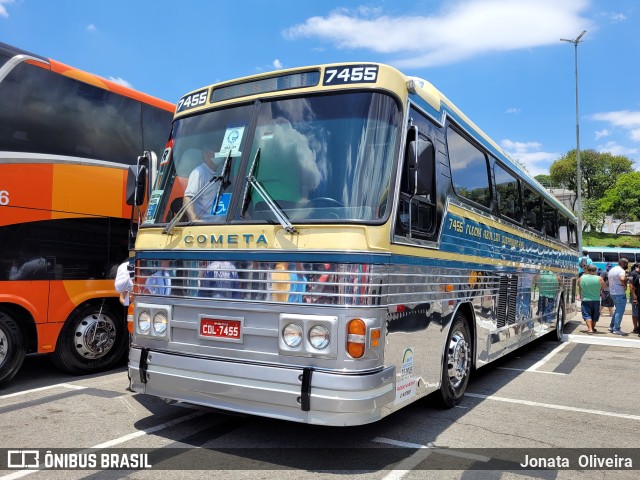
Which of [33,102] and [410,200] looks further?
[33,102]

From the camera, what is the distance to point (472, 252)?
246 inches

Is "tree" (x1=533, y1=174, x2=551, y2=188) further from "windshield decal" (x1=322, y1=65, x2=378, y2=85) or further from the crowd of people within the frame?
"windshield decal" (x1=322, y1=65, x2=378, y2=85)

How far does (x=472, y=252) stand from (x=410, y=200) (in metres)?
2.04

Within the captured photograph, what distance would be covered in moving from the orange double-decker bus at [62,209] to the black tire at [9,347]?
1 centimetres

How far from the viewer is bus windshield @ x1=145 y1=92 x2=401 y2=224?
13.7 feet

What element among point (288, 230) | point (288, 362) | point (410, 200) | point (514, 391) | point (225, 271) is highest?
point (410, 200)

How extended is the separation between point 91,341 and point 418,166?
5239 mm

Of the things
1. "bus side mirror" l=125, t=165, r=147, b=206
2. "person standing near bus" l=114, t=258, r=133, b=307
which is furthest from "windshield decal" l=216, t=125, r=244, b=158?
"person standing near bus" l=114, t=258, r=133, b=307

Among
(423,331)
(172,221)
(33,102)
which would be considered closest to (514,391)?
(423,331)

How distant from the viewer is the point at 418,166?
14.2 ft

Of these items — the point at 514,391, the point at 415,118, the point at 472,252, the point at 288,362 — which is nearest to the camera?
the point at 288,362

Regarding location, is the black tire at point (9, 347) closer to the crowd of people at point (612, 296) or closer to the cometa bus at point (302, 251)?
the cometa bus at point (302, 251)

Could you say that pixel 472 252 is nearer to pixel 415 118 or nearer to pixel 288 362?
pixel 415 118

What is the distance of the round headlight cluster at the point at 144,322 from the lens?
4.77 metres
